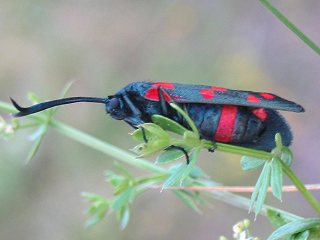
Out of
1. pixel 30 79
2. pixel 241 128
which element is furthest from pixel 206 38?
pixel 241 128

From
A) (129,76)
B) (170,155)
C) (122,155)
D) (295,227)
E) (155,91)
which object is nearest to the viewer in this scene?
(295,227)

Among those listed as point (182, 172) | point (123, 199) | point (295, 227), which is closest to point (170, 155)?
point (182, 172)

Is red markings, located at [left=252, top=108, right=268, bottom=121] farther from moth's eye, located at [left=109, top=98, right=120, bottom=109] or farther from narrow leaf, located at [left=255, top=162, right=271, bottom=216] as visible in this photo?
moth's eye, located at [left=109, top=98, right=120, bottom=109]

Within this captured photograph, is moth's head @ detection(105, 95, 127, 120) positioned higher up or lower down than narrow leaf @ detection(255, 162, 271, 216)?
higher up

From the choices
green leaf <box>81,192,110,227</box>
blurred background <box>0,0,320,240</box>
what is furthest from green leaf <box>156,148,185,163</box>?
blurred background <box>0,0,320,240</box>

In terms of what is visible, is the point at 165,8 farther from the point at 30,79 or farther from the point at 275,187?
the point at 275,187

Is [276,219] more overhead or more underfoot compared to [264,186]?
more underfoot

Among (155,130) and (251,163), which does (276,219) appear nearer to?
(251,163)

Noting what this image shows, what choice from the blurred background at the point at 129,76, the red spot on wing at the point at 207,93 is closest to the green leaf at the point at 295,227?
the red spot on wing at the point at 207,93
